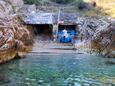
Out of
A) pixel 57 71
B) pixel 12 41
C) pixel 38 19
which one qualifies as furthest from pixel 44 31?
pixel 57 71

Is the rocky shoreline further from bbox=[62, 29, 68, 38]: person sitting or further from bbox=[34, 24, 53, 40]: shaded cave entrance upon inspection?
bbox=[34, 24, 53, 40]: shaded cave entrance

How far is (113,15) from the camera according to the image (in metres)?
46.7

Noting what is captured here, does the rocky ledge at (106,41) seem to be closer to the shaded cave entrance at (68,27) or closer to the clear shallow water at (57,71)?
the clear shallow water at (57,71)

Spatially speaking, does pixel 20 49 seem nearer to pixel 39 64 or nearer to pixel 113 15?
pixel 39 64

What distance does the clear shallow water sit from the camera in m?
20.2

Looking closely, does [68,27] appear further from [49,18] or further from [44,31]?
[44,31]

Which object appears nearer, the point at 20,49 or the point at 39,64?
the point at 39,64

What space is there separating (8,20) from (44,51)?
18.0ft

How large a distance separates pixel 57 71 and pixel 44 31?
74.7 feet

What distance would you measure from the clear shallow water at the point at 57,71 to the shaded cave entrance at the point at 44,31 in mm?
11257

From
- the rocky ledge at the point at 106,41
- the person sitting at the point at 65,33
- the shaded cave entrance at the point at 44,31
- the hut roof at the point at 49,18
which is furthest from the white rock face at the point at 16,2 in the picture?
the rocky ledge at the point at 106,41

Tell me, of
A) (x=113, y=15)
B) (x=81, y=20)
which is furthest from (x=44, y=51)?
(x=113, y=15)

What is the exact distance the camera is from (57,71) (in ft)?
80.3

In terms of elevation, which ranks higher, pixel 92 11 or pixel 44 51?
pixel 92 11
